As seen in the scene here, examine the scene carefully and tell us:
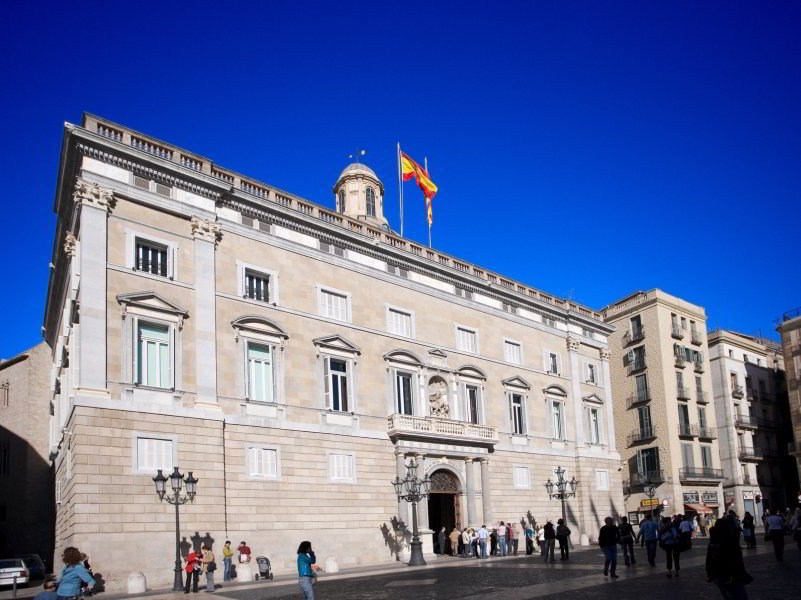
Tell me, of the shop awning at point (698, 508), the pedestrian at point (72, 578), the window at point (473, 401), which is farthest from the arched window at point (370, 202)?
the pedestrian at point (72, 578)

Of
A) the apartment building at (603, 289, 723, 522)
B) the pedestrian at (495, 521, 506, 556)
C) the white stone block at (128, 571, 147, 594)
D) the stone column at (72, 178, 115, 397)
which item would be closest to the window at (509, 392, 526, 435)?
the pedestrian at (495, 521, 506, 556)

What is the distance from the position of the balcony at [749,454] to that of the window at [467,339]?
31.0 metres

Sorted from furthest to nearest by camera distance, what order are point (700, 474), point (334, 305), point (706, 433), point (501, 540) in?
point (706, 433) < point (700, 474) < point (501, 540) < point (334, 305)

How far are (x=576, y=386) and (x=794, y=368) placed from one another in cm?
2410

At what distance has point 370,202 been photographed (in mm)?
57719

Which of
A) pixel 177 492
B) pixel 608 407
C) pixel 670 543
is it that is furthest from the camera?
pixel 608 407

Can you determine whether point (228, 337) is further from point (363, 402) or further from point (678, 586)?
point (678, 586)

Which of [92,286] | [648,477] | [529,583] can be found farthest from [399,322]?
[648,477]

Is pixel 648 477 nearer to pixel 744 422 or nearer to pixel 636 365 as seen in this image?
pixel 636 365

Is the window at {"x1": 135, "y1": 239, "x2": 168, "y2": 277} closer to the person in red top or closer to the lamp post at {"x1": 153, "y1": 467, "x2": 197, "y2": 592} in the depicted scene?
the lamp post at {"x1": 153, "y1": 467, "x2": 197, "y2": 592}

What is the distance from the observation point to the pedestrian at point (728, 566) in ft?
40.2

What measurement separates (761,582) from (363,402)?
19163 millimetres

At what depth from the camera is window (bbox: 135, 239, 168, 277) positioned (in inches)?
1141

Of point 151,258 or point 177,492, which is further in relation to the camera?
point 151,258
